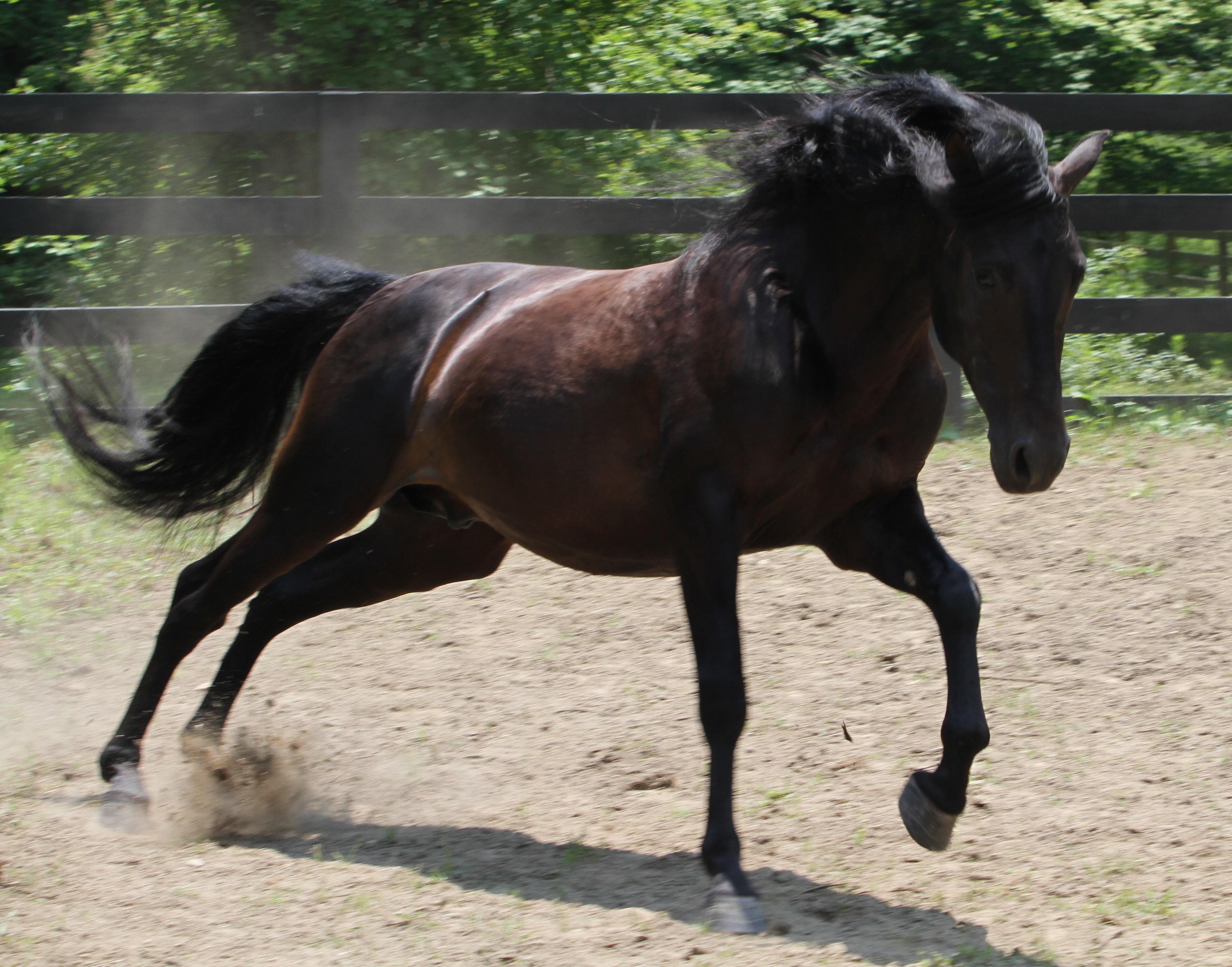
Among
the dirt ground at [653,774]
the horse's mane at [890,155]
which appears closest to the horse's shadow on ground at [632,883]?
the dirt ground at [653,774]

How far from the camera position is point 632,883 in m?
3.48

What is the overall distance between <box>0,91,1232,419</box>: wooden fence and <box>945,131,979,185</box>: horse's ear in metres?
4.48

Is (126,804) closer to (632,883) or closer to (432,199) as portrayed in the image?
(632,883)

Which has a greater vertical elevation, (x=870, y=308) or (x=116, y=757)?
(x=870, y=308)

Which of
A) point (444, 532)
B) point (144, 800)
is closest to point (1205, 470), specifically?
point (444, 532)

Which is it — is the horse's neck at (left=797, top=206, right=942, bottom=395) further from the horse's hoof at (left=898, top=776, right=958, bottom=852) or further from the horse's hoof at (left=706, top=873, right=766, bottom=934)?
the horse's hoof at (left=706, top=873, right=766, bottom=934)

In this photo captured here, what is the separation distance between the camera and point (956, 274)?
3064 mm

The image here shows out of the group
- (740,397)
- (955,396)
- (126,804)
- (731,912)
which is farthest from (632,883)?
(955,396)

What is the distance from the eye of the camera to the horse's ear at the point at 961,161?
9.87ft

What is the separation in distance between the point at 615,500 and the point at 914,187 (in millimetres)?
1099

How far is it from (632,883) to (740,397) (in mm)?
1280

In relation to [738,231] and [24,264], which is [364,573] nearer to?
[738,231]

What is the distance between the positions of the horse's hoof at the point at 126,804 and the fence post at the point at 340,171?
409cm

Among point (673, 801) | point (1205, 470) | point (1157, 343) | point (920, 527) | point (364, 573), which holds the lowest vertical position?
point (1157, 343)
